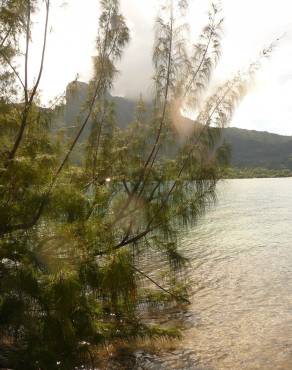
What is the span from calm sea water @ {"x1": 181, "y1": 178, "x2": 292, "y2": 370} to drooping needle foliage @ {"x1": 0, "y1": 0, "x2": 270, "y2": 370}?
1300 mm

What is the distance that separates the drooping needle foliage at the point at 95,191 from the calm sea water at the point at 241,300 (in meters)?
1.30

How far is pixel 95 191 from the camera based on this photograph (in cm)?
792

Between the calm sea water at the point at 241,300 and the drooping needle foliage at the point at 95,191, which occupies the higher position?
the drooping needle foliage at the point at 95,191

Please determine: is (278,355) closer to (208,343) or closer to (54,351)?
(208,343)

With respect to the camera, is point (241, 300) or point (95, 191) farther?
point (241, 300)

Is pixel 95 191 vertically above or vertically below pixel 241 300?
above

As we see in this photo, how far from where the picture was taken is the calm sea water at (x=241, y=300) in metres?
10.4

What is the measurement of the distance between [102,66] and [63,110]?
1.28 meters

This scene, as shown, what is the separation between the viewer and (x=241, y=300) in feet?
49.9

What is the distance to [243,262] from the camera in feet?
72.8

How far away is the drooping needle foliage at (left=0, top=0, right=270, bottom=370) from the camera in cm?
625

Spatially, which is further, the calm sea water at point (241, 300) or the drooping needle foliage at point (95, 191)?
the calm sea water at point (241, 300)

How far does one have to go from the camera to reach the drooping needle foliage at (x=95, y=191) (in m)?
6.25

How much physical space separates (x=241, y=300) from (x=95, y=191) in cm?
936
